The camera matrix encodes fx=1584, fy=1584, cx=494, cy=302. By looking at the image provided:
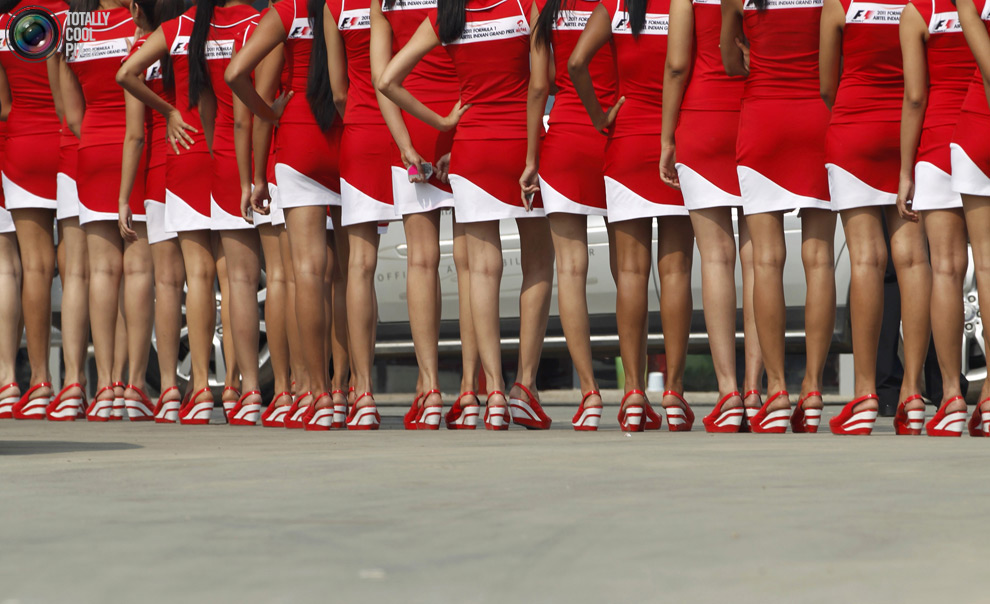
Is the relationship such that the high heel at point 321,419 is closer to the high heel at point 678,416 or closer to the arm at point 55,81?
the high heel at point 678,416

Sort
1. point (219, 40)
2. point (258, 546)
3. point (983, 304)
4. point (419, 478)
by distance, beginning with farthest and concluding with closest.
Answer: point (219, 40) → point (983, 304) → point (419, 478) → point (258, 546)

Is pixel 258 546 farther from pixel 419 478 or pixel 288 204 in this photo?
pixel 288 204

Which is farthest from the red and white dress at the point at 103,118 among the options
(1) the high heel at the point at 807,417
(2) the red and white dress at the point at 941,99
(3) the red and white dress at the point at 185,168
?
(2) the red and white dress at the point at 941,99

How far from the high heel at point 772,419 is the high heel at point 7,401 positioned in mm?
4128

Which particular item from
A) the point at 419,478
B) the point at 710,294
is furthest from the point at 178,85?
the point at 419,478

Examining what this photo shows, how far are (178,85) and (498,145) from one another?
6.39 ft

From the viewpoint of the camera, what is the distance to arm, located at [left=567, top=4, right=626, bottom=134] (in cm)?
588

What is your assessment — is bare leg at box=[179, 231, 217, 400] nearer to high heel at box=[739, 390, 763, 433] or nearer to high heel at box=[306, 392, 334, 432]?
high heel at box=[306, 392, 334, 432]

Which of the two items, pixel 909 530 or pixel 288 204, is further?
pixel 288 204

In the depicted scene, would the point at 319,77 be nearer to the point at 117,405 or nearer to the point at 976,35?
the point at 117,405

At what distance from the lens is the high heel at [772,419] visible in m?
5.68

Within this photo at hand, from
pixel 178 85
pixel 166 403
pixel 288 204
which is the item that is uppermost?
pixel 178 85

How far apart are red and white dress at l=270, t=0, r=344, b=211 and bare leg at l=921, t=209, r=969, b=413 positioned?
2.47m

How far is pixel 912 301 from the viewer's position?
5.54 metres
